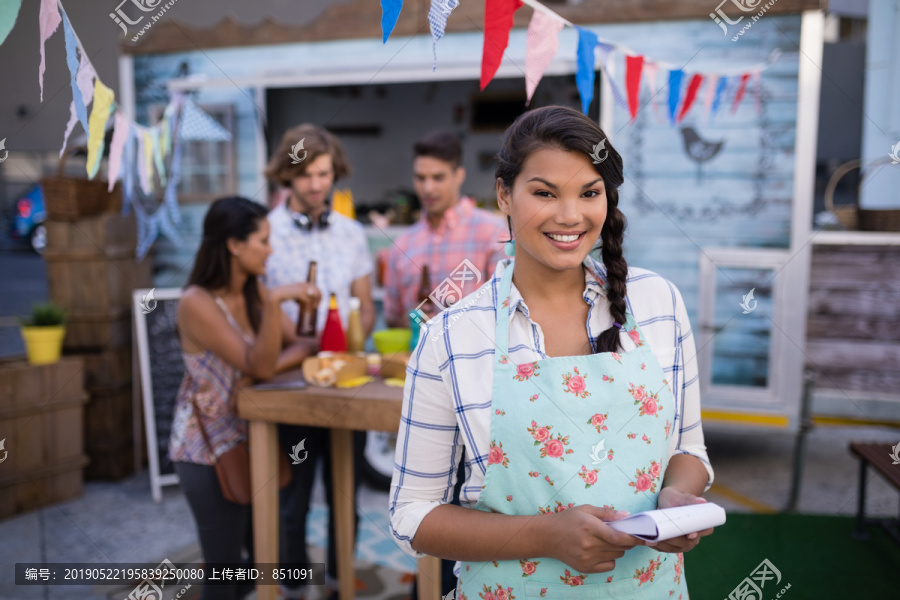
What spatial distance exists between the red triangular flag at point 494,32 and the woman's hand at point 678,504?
1344mm

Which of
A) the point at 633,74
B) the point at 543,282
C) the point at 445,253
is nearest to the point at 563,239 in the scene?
the point at 543,282

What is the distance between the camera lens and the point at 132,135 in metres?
4.37

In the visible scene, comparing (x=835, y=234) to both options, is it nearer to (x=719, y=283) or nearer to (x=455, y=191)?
(x=719, y=283)

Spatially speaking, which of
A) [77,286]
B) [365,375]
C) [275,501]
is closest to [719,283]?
[365,375]

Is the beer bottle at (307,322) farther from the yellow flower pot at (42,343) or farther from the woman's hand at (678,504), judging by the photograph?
the yellow flower pot at (42,343)

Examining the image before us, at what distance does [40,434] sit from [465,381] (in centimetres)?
399

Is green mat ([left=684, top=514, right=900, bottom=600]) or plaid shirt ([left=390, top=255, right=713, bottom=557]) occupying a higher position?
plaid shirt ([left=390, top=255, right=713, bottom=557])

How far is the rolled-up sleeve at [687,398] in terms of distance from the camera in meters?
1.57

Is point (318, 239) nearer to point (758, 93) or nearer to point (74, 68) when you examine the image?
point (74, 68)

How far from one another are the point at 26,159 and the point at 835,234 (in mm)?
15068

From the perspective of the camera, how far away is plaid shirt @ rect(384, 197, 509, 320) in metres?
3.56

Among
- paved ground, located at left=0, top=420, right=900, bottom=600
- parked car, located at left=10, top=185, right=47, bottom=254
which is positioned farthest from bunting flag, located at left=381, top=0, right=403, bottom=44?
parked car, located at left=10, top=185, right=47, bottom=254

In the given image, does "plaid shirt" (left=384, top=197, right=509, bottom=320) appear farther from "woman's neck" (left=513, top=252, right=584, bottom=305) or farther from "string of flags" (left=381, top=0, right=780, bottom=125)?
"woman's neck" (left=513, top=252, right=584, bottom=305)

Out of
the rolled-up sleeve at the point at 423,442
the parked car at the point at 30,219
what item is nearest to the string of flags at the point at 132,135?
the rolled-up sleeve at the point at 423,442
